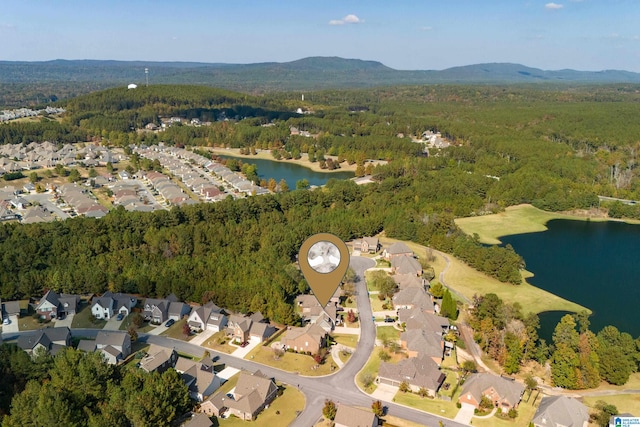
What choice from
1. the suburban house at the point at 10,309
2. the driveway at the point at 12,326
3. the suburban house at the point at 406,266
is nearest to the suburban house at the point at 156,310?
the driveway at the point at 12,326

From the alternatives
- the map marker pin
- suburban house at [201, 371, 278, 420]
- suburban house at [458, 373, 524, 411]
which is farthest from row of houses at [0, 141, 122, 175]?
suburban house at [458, 373, 524, 411]

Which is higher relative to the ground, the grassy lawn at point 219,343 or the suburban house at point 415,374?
the suburban house at point 415,374

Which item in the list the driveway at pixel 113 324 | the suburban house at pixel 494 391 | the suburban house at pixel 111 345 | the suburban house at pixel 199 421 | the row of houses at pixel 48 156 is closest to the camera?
the suburban house at pixel 199 421

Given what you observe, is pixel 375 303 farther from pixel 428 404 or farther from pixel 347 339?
pixel 428 404

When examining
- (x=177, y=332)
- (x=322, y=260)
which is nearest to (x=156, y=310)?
(x=177, y=332)

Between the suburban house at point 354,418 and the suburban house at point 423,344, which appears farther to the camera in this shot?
the suburban house at point 423,344

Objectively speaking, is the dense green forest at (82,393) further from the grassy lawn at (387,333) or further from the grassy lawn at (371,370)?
the grassy lawn at (387,333)
